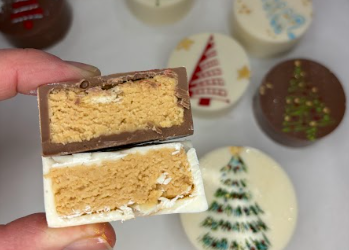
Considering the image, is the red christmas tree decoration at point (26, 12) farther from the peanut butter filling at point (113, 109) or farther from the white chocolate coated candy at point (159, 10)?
the peanut butter filling at point (113, 109)

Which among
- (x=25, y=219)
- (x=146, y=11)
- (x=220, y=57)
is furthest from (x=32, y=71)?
(x=220, y=57)

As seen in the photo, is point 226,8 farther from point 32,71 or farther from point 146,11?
point 32,71

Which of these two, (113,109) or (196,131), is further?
(196,131)

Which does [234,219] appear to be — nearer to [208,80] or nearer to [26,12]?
[208,80]

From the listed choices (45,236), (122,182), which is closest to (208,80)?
(122,182)

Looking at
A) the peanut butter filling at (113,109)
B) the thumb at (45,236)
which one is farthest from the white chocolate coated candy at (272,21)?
the thumb at (45,236)

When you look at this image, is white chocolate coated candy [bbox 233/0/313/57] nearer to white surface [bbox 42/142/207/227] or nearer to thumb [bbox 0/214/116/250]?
white surface [bbox 42/142/207/227]
